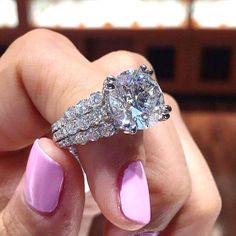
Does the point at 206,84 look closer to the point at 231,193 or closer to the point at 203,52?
the point at 203,52

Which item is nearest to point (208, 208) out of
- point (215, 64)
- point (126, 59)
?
point (126, 59)

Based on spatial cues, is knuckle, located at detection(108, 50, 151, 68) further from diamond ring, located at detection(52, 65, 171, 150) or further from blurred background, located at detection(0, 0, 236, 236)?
blurred background, located at detection(0, 0, 236, 236)

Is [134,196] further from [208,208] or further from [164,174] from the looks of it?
[208,208]

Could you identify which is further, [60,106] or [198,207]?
[198,207]

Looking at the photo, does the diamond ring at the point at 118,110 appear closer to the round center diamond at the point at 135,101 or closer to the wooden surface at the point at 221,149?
the round center diamond at the point at 135,101

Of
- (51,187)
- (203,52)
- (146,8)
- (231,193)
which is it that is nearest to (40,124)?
(51,187)

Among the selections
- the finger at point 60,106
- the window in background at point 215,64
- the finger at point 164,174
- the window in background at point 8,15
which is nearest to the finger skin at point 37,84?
the finger at point 60,106
